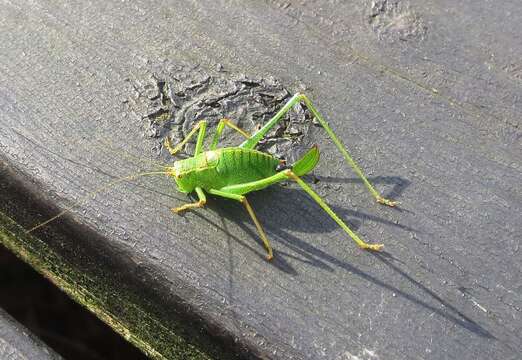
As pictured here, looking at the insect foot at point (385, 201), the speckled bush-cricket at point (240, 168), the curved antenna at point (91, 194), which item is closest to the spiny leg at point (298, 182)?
the speckled bush-cricket at point (240, 168)

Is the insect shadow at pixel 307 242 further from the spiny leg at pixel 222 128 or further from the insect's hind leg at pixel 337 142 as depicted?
the spiny leg at pixel 222 128

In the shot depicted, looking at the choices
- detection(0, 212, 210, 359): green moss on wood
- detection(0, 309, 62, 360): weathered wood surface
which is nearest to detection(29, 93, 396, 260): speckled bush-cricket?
detection(0, 212, 210, 359): green moss on wood

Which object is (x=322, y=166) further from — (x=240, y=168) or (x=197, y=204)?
(x=197, y=204)

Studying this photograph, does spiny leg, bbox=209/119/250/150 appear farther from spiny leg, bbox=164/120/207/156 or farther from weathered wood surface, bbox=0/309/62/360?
weathered wood surface, bbox=0/309/62/360

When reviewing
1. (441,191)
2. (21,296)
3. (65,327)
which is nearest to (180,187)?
(441,191)

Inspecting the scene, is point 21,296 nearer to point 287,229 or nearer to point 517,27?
point 287,229

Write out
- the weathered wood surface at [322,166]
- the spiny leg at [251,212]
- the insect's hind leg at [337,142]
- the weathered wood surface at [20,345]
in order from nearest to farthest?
the weathered wood surface at [20,345] < the weathered wood surface at [322,166] < the spiny leg at [251,212] < the insect's hind leg at [337,142]
